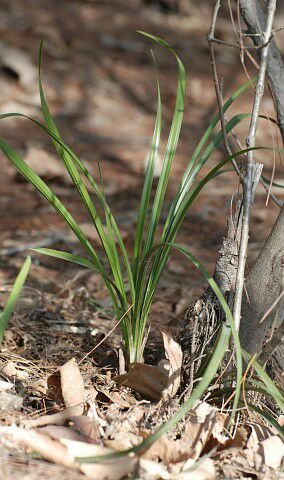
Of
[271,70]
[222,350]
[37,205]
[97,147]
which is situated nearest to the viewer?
[222,350]

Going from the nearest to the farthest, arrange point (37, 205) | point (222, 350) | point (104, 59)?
point (222, 350), point (37, 205), point (104, 59)

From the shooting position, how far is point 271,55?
1.79 meters

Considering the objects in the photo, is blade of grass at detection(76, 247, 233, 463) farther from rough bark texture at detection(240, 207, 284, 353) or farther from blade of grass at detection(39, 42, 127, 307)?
blade of grass at detection(39, 42, 127, 307)

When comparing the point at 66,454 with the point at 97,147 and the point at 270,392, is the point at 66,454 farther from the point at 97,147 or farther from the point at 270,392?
the point at 97,147

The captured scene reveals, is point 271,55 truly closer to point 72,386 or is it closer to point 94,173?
point 72,386

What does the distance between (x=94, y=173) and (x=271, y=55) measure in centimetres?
211

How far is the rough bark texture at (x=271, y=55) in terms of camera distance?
1747mm

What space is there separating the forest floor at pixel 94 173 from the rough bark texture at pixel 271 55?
52 millimetres

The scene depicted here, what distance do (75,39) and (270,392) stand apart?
4.53 m

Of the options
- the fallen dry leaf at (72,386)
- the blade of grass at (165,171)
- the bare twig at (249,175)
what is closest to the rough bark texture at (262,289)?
the bare twig at (249,175)

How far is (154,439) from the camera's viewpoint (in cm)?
126

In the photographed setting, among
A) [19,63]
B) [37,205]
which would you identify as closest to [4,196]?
[37,205]

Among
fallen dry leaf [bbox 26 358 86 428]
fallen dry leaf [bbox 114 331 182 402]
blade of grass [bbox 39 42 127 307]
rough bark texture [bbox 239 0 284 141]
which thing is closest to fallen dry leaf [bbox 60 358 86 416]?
fallen dry leaf [bbox 26 358 86 428]

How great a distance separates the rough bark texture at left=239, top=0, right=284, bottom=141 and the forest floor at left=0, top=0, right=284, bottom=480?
52mm
